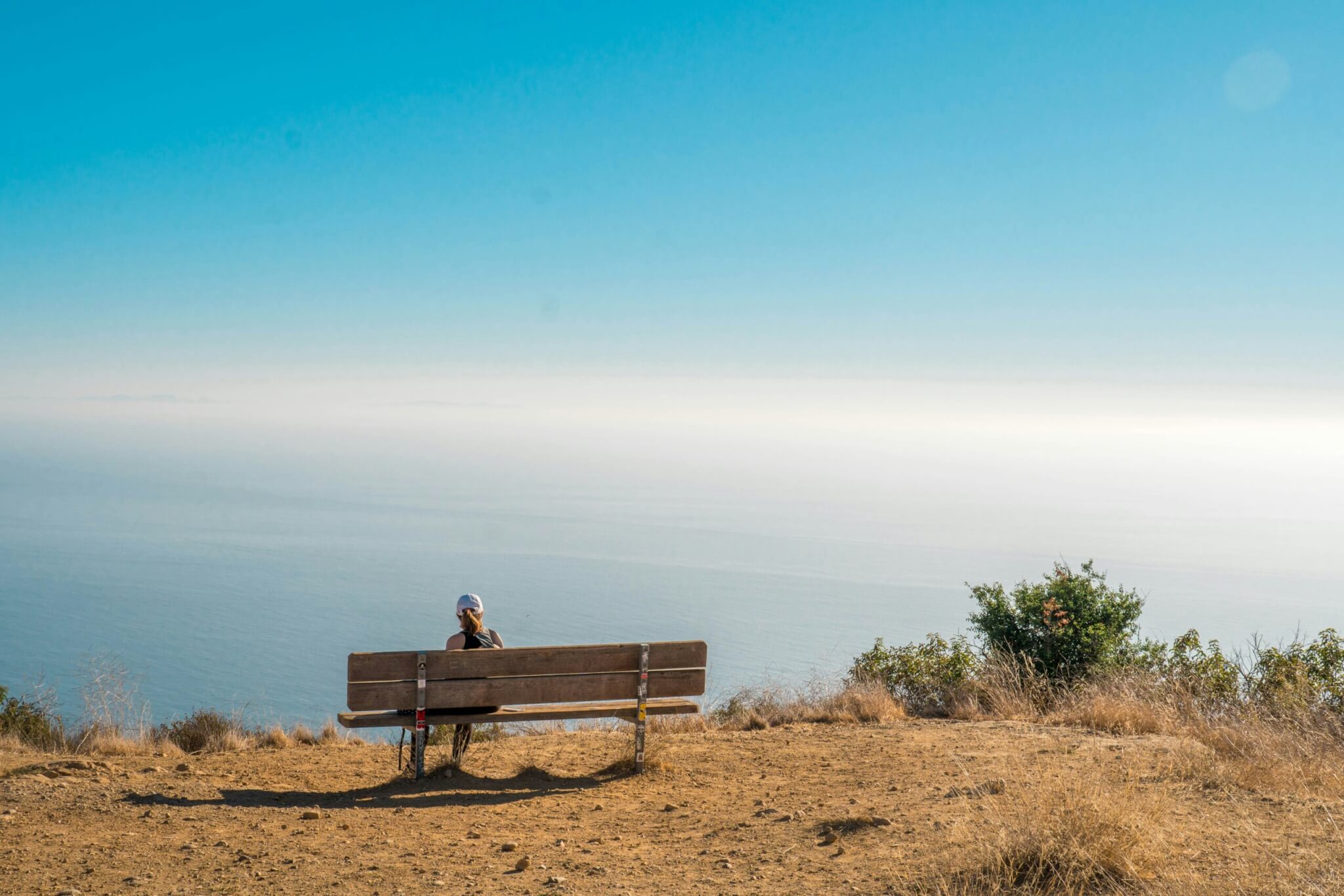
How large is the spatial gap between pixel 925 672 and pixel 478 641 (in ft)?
19.0

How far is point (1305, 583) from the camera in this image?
178625mm

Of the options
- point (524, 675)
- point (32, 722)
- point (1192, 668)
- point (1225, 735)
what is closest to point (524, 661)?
point (524, 675)

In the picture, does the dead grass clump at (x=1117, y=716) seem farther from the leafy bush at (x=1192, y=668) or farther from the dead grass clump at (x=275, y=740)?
the dead grass clump at (x=275, y=740)

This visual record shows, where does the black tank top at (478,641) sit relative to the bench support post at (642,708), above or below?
above

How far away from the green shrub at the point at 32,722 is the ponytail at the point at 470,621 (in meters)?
3.42

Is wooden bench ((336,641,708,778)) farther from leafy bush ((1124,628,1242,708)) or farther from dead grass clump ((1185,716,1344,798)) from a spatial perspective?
leafy bush ((1124,628,1242,708))

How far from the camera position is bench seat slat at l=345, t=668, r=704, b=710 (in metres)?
5.48

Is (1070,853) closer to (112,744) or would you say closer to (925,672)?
(112,744)

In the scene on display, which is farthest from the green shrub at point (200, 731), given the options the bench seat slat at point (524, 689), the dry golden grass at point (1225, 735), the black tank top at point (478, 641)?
the dry golden grass at point (1225, 735)

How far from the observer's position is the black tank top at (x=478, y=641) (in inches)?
251

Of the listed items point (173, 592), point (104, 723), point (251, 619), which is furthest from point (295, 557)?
point (104, 723)

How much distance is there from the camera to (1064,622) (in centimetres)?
1016

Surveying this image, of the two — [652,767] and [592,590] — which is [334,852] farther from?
[592,590]

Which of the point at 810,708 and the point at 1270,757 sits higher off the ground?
the point at 1270,757
